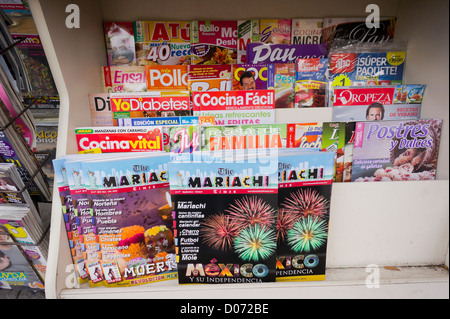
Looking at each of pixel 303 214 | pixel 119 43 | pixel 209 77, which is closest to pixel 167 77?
pixel 209 77

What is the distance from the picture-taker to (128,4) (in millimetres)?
1192

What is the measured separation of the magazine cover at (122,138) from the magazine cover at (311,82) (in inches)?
22.9

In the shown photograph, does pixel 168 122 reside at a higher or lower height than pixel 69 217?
higher

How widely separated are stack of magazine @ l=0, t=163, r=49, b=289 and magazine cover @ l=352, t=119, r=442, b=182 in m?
1.17

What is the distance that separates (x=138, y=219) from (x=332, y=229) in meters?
0.65

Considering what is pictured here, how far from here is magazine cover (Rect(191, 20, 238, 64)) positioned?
1.21m

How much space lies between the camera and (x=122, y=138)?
95 centimetres

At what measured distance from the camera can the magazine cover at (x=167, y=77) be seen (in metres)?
1.14

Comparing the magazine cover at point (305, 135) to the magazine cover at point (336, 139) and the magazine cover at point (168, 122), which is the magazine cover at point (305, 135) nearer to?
the magazine cover at point (336, 139)

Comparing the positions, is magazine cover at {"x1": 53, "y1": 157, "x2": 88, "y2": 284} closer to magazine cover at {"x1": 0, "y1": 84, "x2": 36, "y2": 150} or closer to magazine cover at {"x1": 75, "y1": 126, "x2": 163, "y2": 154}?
magazine cover at {"x1": 75, "y1": 126, "x2": 163, "y2": 154}

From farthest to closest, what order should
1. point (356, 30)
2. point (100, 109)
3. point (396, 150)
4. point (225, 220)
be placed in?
1. point (356, 30)
2. point (100, 109)
3. point (396, 150)
4. point (225, 220)

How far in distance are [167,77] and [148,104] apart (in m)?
0.18

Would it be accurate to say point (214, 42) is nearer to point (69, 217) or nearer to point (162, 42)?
point (162, 42)

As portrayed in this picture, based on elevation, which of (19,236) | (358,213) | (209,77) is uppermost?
(209,77)
